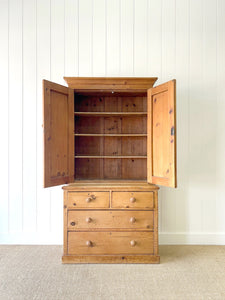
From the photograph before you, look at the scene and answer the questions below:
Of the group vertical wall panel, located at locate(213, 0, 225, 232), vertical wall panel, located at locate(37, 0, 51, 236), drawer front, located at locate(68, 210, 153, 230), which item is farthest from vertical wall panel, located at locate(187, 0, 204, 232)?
vertical wall panel, located at locate(37, 0, 51, 236)

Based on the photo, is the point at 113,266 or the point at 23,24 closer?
the point at 113,266

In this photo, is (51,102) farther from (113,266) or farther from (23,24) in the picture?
(113,266)

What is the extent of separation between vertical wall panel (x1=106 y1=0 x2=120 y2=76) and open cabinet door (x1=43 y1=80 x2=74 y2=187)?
0.67 m

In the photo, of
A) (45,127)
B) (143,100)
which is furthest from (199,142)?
(45,127)

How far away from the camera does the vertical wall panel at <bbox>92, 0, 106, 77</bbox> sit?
2713mm

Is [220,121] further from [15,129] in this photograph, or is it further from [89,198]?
[15,129]

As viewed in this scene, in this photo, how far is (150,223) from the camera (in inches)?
88.2

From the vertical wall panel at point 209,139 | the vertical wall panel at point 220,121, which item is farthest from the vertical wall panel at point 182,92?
the vertical wall panel at point 220,121

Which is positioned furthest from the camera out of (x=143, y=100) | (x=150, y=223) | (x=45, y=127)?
(x=143, y=100)

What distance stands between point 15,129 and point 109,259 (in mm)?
1797

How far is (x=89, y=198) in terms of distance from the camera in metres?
2.24

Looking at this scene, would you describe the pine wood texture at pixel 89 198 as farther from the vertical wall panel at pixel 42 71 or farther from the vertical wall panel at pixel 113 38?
the vertical wall panel at pixel 113 38

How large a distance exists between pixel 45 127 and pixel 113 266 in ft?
4.76

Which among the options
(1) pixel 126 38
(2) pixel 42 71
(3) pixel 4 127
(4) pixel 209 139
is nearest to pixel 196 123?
(4) pixel 209 139
